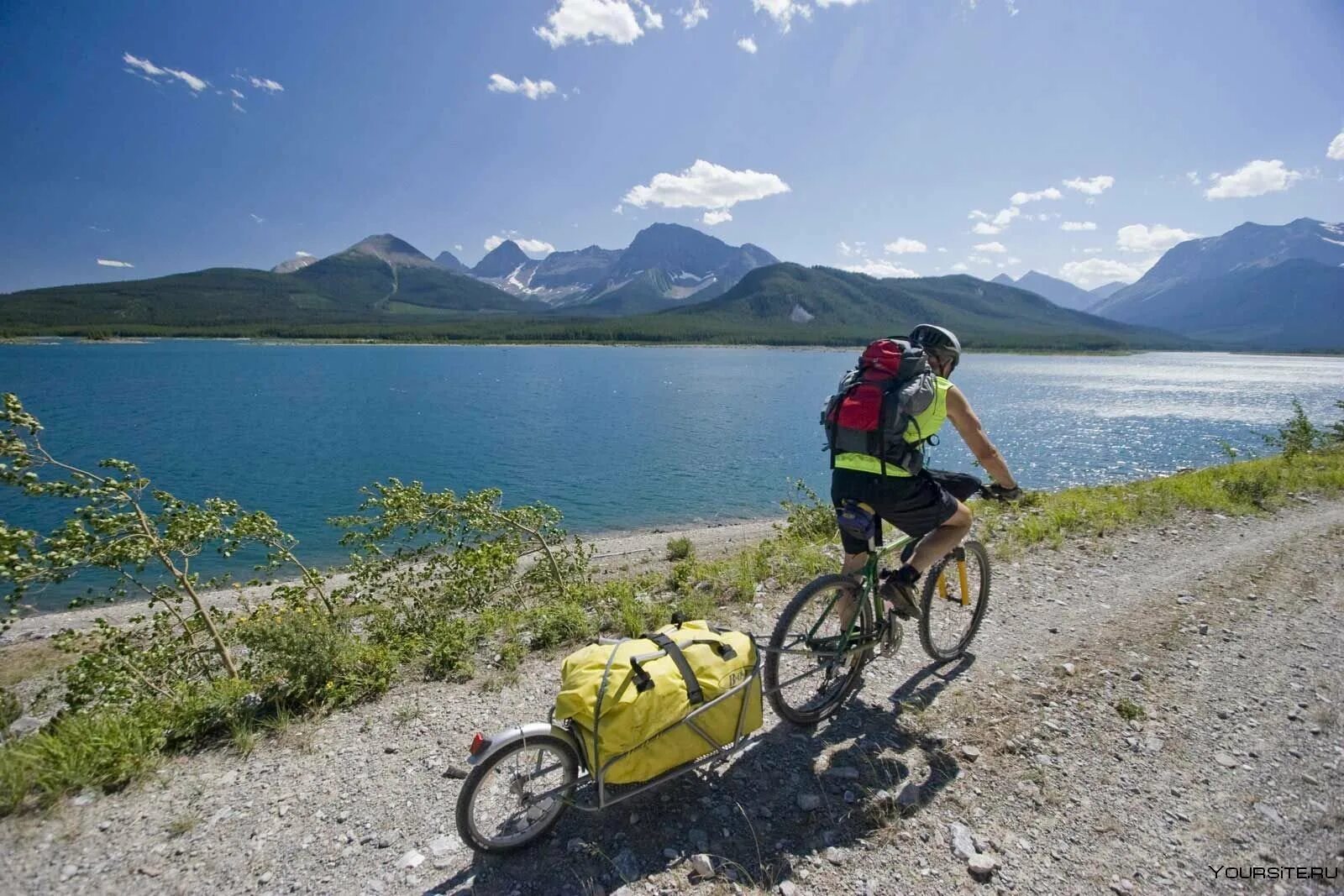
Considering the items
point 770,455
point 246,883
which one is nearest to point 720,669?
point 246,883

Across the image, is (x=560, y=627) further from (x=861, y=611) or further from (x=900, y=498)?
(x=900, y=498)

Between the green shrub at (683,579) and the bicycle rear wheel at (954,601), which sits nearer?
the bicycle rear wheel at (954,601)

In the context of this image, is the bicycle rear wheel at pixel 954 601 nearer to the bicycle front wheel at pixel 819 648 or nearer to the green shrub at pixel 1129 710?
the bicycle front wheel at pixel 819 648

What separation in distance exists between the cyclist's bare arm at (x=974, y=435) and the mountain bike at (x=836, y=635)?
0.19 metres

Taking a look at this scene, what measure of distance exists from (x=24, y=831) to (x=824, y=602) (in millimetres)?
5511

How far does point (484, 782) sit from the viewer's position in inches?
151

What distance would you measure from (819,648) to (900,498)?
4.76ft

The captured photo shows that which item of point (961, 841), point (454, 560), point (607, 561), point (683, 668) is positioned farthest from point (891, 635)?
point (607, 561)

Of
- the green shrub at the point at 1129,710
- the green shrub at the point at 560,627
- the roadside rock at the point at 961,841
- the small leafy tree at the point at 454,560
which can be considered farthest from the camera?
the small leafy tree at the point at 454,560

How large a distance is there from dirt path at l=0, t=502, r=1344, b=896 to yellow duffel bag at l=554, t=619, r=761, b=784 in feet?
1.82

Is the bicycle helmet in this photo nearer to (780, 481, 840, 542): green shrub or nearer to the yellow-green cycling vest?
the yellow-green cycling vest

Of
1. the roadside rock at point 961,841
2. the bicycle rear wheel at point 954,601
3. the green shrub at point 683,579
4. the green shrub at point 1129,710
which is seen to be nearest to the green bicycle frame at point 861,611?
the bicycle rear wheel at point 954,601

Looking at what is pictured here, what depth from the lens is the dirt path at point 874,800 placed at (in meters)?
3.50

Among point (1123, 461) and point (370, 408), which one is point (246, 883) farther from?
point (370, 408)
